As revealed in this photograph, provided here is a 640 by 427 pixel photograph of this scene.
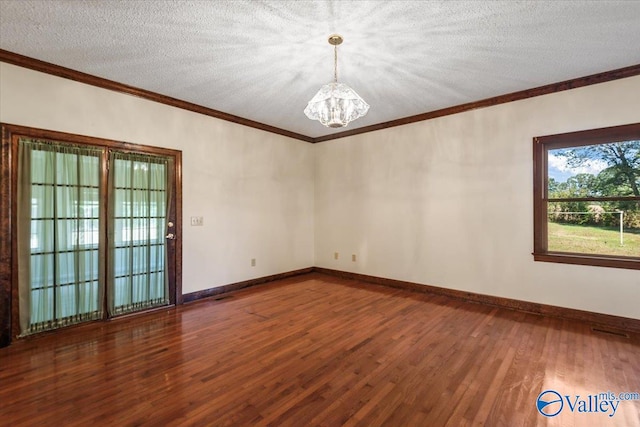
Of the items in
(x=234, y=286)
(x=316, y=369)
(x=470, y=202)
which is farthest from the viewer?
(x=234, y=286)

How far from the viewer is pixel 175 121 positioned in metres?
3.99

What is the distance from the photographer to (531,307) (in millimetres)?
3633

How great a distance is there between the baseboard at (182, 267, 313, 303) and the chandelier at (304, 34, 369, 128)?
304 centimetres

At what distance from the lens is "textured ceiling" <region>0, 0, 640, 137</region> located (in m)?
2.21

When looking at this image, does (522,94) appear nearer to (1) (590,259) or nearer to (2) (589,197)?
(2) (589,197)

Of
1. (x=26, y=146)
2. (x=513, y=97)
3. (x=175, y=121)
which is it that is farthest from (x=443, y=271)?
(x=26, y=146)

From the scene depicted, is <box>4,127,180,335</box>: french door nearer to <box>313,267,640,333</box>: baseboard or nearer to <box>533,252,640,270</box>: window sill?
<box>313,267,640,333</box>: baseboard

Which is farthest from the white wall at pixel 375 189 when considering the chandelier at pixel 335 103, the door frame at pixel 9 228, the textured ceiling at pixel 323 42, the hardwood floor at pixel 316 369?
the chandelier at pixel 335 103

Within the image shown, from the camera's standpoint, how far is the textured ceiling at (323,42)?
87.2 inches

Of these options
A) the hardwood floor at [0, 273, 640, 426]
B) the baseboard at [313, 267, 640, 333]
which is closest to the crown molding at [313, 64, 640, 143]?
the baseboard at [313, 267, 640, 333]

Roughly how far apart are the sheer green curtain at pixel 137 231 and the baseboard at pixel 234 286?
35 centimetres

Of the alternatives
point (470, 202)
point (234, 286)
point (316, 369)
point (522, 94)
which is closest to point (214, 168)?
point (234, 286)

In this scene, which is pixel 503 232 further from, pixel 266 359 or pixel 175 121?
pixel 175 121

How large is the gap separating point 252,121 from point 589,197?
468 centimetres
